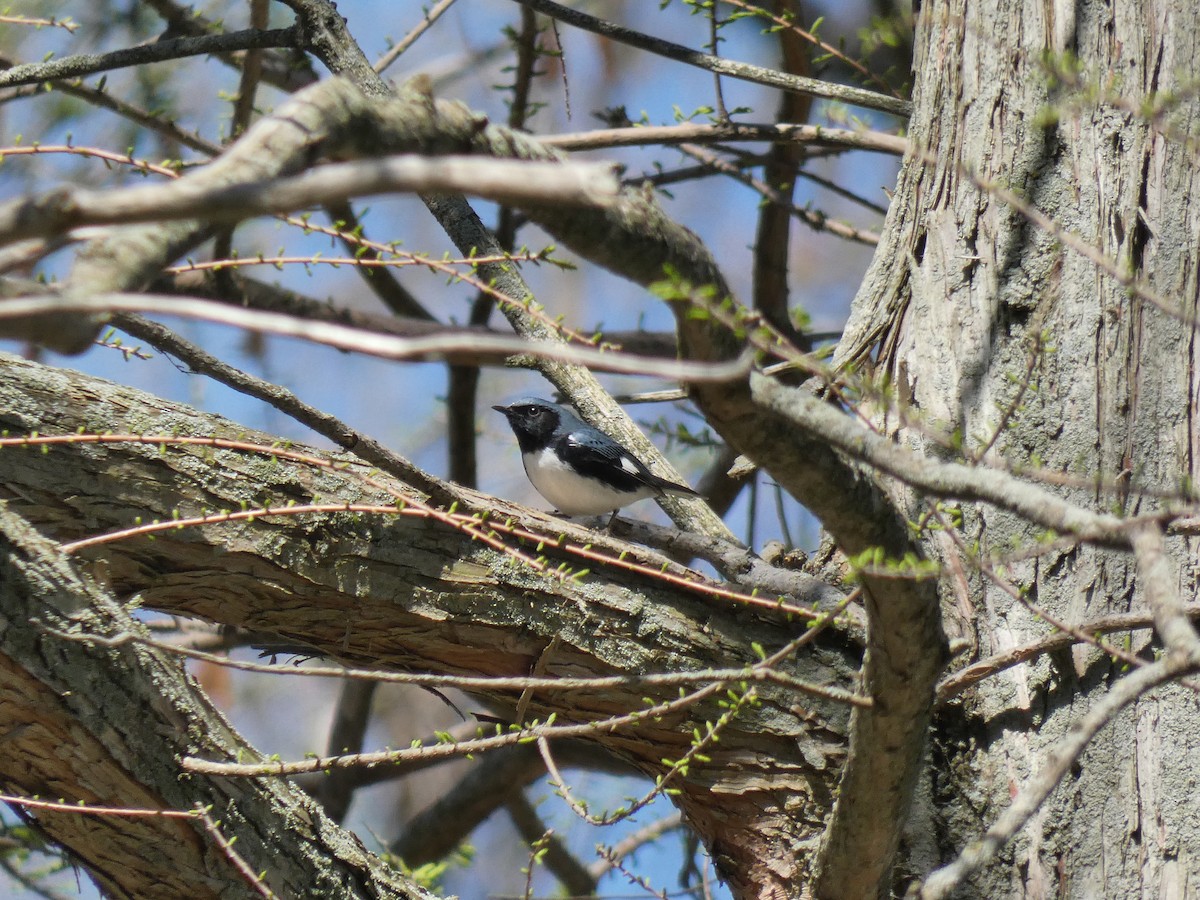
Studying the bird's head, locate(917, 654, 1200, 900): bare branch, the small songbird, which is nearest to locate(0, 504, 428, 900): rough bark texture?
locate(917, 654, 1200, 900): bare branch

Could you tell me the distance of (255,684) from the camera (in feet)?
35.3

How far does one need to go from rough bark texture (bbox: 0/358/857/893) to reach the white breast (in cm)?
225

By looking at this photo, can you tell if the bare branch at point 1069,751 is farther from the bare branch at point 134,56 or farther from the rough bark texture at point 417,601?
the bare branch at point 134,56

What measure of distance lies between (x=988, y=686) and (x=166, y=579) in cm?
213

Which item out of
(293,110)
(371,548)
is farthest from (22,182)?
(293,110)

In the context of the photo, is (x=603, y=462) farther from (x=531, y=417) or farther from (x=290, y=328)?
(x=290, y=328)

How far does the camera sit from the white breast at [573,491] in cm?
536

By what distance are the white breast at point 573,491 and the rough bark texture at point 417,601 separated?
225 centimetres

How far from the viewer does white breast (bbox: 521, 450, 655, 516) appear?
536 centimetres

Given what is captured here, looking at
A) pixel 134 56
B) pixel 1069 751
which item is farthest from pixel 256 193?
pixel 134 56

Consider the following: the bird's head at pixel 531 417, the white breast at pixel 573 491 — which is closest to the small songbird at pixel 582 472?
the white breast at pixel 573 491

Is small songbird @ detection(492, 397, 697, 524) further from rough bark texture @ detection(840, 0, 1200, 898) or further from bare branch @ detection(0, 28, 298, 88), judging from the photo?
bare branch @ detection(0, 28, 298, 88)

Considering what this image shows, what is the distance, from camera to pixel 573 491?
540 centimetres

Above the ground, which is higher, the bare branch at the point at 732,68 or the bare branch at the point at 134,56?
the bare branch at the point at 732,68
